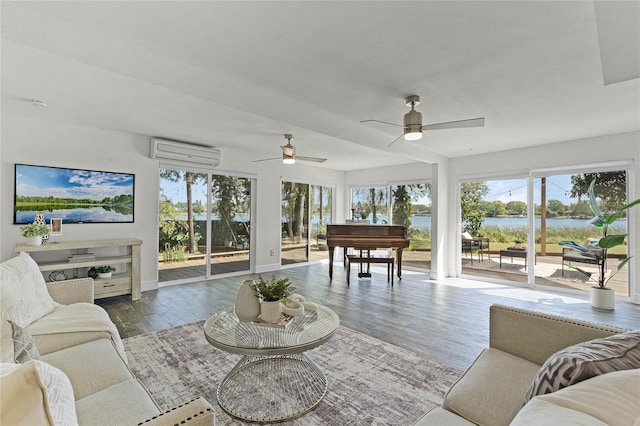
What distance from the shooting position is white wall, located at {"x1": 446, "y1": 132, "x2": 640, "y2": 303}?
14.4 feet

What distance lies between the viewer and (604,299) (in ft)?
13.6

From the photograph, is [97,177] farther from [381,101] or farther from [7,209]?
[381,101]

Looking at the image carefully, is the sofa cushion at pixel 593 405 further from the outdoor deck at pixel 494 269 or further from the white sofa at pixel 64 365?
the outdoor deck at pixel 494 269

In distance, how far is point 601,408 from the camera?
0.74 metres

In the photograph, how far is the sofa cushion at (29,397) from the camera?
25.6 inches

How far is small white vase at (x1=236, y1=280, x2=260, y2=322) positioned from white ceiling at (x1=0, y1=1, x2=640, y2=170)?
5.83 ft

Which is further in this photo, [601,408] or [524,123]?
[524,123]

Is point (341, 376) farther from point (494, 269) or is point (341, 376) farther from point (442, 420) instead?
point (494, 269)

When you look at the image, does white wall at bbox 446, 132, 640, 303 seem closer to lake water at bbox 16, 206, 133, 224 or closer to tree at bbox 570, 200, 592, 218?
tree at bbox 570, 200, 592, 218

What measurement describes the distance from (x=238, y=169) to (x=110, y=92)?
3.05 meters

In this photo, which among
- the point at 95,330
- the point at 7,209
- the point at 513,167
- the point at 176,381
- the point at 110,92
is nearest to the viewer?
the point at 95,330

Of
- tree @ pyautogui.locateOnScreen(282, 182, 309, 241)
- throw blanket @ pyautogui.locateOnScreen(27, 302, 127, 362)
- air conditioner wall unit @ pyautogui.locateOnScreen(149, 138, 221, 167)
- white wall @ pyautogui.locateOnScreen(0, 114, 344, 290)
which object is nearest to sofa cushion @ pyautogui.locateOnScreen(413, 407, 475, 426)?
throw blanket @ pyautogui.locateOnScreen(27, 302, 127, 362)

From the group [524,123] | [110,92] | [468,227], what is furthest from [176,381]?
[468,227]

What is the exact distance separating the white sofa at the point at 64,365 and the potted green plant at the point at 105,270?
185cm
